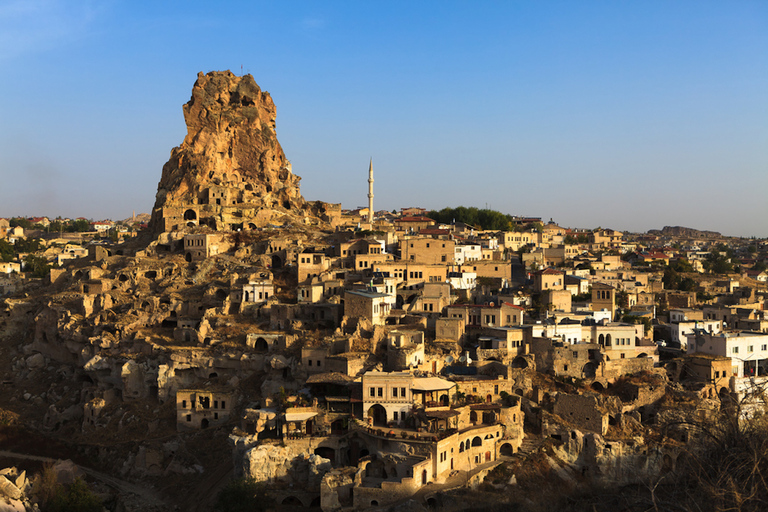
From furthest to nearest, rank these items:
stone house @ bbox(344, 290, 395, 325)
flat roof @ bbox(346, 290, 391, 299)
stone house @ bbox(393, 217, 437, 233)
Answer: stone house @ bbox(393, 217, 437, 233)
flat roof @ bbox(346, 290, 391, 299)
stone house @ bbox(344, 290, 395, 325)

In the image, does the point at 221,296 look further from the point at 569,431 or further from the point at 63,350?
the point at 569,431

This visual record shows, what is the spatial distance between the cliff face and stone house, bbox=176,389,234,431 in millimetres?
28474

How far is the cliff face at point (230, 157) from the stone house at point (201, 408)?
1121 inches

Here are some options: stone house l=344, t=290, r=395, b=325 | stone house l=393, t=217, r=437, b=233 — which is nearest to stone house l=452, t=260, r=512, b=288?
stone house l=344, t=290, r=395, b=325

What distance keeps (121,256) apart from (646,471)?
40724 millimetres

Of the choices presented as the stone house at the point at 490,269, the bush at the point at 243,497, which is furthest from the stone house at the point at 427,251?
the bush at the point at 243,497

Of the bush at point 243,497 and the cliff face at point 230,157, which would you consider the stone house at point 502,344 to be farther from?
the cliff face at point 230,157

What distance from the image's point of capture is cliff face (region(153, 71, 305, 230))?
66750mm

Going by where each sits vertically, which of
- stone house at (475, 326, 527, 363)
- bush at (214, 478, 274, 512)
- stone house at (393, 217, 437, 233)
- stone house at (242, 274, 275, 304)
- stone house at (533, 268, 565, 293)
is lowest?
bush at (214, 478, 274, 512)

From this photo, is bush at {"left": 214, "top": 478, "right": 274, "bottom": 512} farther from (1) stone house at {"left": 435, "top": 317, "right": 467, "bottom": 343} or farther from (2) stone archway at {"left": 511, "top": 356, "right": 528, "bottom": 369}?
(2) stone archway at {"left": 511, "top": 356, "right": 528, "bottom": 369}

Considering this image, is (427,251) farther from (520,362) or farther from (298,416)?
(298,416)

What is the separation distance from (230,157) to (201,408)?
37528 millimetres

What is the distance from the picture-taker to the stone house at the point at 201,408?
38062 mm

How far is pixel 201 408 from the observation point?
3822 centimetres
